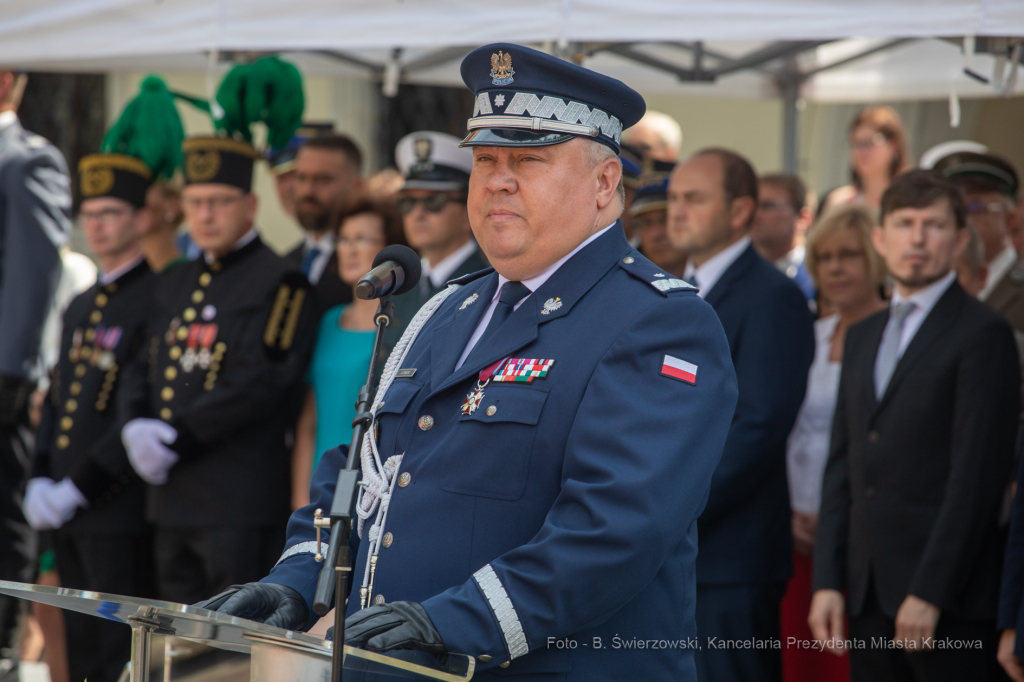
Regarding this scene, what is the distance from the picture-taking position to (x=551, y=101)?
2.32 meters

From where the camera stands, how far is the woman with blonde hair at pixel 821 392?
4559 millimetres

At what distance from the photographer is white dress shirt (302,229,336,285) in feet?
18.5

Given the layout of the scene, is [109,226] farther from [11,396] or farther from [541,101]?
[541,101]

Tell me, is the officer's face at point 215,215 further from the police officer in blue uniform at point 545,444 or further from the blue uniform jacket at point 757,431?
the police officer in blue uniform at point 545,444

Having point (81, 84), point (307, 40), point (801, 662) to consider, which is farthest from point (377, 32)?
point (81, 84)

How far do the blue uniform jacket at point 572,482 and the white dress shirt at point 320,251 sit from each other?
10.7 ft

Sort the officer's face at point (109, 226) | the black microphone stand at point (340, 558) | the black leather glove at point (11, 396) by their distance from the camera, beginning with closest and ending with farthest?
the black microphone stand at point (340, 558), the black leather glove at point (11, 396), the officer's face at point (109, 226)

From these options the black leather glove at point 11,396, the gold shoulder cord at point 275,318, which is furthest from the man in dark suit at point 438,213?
the black leather glove at point 11,396

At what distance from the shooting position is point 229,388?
454 cm

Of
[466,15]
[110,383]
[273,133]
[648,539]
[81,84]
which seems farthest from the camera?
[81,84]

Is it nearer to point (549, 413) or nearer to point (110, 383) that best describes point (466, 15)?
point (549, 413)

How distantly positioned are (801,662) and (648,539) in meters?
2.83

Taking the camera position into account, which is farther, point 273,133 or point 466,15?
point 273,133

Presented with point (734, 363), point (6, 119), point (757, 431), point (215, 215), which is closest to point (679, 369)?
point (757, 431)
